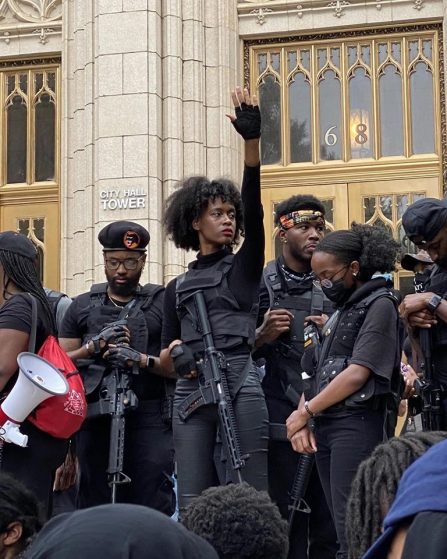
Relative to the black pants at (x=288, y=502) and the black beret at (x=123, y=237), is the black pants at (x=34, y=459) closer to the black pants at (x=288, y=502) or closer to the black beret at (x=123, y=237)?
the black pants at (x=288, y=502)

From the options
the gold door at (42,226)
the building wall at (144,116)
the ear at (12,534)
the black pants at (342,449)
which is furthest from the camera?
the gold door at (42,226)

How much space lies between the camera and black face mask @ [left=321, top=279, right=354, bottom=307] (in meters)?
6.07

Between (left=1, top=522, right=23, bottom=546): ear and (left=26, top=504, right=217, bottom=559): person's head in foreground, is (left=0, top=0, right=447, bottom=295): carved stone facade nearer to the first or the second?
(left=1, top=522, right=23, bottom=546): ear

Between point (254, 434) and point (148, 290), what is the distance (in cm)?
151

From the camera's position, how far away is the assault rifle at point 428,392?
5883mm

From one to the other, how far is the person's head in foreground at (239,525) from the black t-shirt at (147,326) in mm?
3040

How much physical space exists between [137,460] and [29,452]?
1197 mm

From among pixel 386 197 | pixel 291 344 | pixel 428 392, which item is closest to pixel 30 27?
pixel 386 197

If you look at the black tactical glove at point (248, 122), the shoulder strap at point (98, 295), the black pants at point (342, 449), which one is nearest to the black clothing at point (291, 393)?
the black pants at point (342, 449)

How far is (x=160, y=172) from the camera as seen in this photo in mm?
12141

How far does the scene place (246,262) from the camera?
6.18m

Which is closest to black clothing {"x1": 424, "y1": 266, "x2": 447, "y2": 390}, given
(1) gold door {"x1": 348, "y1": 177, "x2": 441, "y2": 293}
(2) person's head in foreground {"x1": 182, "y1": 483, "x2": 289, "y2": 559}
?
(2) person's head in foreground {"x1": 182, "y1": 483, "x2": 289, "y2": 559}

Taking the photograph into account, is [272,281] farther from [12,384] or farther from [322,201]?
[322,201]

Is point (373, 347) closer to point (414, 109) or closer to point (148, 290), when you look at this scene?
point (148, 290)
